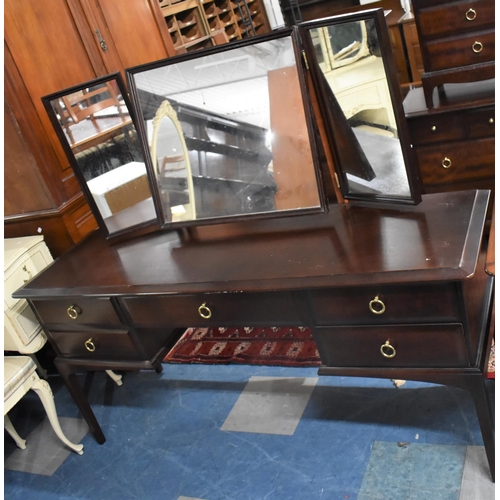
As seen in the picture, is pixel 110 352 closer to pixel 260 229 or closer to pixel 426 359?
pixel 260 229

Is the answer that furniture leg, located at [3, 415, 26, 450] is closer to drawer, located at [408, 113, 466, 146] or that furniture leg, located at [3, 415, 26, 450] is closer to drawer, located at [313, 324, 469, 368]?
drawer, located at [313, 324, 469, 368]

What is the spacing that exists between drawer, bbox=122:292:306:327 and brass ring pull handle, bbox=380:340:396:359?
0.23m

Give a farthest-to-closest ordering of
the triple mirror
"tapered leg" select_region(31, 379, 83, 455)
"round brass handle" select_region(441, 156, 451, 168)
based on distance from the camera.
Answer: "round brass handle" select_region(441, 156, 451, 168) < "tapered leg" select_region(31, 379, 83, 455) < the triple mirror

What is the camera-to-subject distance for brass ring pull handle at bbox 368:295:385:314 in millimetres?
1568

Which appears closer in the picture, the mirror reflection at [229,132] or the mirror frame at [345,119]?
the mirror frame at [345,119]

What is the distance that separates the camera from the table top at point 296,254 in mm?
1540

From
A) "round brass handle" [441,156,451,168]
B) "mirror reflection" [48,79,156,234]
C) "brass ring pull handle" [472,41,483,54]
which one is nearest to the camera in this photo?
"mirror reflection" [48,79,156,234]

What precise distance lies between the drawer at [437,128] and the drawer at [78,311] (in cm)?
174

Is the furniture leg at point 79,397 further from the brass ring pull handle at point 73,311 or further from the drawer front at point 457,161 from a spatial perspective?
the drawer front at point 457,161

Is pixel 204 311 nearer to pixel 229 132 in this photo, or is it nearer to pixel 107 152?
pixel 229 132

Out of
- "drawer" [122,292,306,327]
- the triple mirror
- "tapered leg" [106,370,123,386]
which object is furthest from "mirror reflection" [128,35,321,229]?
"tapered leg" [106,370,123,386]

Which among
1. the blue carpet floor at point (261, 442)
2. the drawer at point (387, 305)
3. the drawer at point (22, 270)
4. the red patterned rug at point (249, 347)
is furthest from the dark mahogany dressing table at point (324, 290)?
the red patterned rug at point (249, 347)

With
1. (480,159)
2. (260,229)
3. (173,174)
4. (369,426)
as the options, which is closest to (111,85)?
(173,174)

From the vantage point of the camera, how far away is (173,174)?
209 cm
